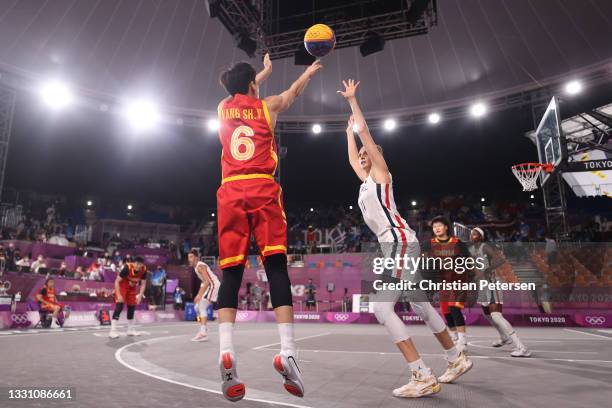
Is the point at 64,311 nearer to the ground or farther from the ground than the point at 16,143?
nearer to the ground

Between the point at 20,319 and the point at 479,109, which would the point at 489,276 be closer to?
the point at 20,319

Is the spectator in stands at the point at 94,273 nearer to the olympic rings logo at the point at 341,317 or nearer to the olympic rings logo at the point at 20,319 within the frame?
the olympic rings logo at the point at 20,319

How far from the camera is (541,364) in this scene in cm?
571

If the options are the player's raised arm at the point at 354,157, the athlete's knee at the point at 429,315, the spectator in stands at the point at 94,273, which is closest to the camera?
the athlete's knee at the point at 429,315

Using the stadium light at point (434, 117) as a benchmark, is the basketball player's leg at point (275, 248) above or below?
below

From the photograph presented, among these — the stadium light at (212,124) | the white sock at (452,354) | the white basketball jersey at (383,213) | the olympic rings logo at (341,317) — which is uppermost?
the stadium light at (212,124)

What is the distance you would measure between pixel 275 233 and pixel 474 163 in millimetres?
31626

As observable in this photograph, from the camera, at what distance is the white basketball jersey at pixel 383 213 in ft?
14.0

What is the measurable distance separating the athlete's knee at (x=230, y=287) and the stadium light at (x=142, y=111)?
2294 cm

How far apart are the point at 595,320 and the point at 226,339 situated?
58.6ft

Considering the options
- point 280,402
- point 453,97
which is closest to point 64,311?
point 280,402

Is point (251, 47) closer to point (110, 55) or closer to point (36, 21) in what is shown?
point (110, 55)

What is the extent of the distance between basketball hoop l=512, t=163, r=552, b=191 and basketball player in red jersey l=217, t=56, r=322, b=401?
16714 mm

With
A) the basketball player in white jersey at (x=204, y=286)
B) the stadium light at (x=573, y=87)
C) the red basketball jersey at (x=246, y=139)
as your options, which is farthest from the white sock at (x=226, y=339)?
the stadium light at (x=573, y=87)
